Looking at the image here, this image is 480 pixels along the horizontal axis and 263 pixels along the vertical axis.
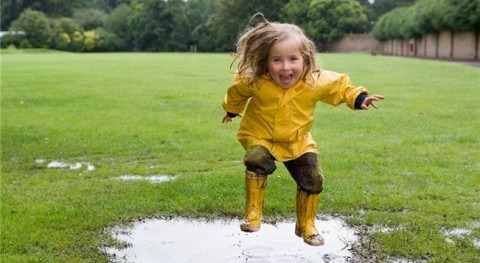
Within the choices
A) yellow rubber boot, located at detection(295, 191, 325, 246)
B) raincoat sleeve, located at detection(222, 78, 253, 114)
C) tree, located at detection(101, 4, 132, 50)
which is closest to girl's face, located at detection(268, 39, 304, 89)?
raincoat sleeve, located at detection(222, 78, 253, 114)

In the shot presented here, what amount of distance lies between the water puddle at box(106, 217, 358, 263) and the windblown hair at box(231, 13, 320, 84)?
1626 mm

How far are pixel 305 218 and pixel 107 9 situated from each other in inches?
4636

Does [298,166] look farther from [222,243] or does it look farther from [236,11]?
[236,11]

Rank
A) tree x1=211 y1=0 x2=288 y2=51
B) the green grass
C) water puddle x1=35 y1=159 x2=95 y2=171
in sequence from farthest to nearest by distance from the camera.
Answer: tree x1=211 y1=0 x2=288 y2=51, water puddle x1=35 y1=159 x2=95 y2=171, the green grass

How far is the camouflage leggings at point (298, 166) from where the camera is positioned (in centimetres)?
470

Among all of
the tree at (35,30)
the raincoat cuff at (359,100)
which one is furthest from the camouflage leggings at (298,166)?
the tree at (35,30)

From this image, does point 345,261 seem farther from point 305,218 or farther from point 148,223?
point 148,223

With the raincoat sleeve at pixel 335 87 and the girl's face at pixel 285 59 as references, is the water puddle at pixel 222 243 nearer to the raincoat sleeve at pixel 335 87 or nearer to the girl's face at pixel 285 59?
the raincoat sleeve at pixel 335 87

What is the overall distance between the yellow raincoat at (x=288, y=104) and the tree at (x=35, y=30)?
87564mm

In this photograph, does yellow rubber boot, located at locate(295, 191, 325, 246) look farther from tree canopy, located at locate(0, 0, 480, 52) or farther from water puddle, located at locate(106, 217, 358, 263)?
tree canopy, located at locate(0, 0, 480, 52)

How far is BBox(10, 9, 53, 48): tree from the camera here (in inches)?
3440

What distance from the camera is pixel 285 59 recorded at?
14.9 feet

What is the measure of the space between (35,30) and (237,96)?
88.1m

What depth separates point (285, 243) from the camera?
5.78m
